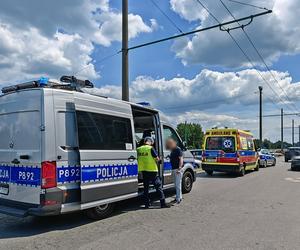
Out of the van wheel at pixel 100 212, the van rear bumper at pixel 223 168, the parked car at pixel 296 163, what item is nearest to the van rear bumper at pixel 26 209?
the van wheel at pixel 100 212

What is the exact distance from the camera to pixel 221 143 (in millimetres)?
18609

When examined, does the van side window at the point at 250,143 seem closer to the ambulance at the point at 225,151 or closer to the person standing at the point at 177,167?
the ambulance at the point at 225,151

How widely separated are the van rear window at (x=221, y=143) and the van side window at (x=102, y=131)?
10.6 meters

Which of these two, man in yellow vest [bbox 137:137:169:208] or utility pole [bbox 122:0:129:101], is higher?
utility pole [bbox 122:0:129:101]

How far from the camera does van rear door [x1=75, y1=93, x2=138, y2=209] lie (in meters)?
7.24

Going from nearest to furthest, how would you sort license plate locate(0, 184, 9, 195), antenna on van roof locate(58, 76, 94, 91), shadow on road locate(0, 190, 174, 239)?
shadow on road locate(0, 190, 174, 239) → license plate locate(0, 184, 9, 195) → antenna on van roof locate(58, 76, 94, 91)

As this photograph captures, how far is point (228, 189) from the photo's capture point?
1302 centimetres

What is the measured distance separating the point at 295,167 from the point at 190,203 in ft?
53.7

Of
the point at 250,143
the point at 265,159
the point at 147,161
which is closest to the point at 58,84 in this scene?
the point at 147,161

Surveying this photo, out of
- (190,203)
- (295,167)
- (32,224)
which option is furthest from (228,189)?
(295,167)

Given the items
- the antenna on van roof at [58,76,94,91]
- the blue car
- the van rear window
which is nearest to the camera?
the antenna on van roof at [58,76,94,91]

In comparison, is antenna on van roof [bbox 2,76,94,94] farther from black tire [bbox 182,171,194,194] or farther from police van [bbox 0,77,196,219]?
black tire [bbox 182,171,194,194]

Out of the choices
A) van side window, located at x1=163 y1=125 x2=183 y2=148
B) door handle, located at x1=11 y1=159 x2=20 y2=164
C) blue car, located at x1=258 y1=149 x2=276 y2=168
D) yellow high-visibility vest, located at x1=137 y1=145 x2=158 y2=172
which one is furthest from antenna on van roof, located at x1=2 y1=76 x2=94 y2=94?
blue car, located at x1=258 y1=149 x2=276 y2=168

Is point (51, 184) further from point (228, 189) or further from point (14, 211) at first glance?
point (228, 189)
